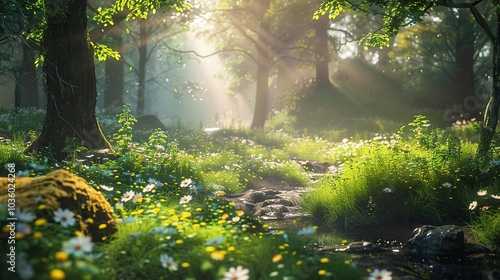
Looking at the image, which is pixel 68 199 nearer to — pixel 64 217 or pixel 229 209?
pixel 64 217

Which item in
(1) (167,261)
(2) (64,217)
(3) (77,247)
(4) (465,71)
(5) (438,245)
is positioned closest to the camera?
(3) (77,247)

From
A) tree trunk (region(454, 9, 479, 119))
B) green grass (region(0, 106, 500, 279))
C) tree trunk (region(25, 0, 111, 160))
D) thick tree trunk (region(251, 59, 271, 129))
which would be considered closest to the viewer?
green grass (region(0, 106, 500, 279))

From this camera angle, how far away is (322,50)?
88.9 feet

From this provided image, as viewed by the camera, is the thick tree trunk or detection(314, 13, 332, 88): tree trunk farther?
detection(314, 13, 332, 88): tree trunk

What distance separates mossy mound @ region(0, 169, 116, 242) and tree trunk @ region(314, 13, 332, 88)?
2309 centimetres

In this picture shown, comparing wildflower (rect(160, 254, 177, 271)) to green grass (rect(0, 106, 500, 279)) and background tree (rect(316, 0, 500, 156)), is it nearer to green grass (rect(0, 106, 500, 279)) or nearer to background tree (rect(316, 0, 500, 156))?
green grass (rect(0, 106, 500, 279))

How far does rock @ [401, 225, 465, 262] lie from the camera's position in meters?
5.67

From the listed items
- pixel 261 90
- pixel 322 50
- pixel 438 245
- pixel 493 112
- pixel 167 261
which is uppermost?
pixel 322 50

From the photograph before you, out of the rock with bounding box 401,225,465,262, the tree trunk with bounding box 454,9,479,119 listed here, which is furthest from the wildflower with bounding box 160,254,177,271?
the tree trunk with bounding box 454,9,479,119

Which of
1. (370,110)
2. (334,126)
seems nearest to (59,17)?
(334,126)

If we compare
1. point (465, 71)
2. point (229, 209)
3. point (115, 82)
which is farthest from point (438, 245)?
point (115, 82)

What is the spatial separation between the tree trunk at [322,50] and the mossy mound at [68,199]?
23.1 m

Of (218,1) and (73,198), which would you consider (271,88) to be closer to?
(218,1)

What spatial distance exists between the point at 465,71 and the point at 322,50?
827cm
